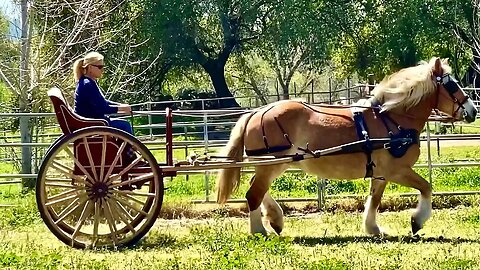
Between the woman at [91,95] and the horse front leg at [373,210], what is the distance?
3.07 meters

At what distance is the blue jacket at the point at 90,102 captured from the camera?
7461mm

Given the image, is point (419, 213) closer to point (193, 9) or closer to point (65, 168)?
point (65, 168)

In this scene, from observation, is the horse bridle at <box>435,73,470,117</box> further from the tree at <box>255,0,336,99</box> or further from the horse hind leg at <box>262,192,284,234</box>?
the tree at <box>255,0,336,99</box>

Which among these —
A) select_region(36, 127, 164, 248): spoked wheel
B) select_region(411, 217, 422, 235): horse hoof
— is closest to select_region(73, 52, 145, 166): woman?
select_region(36, 127, 164, 248): spoked wheel

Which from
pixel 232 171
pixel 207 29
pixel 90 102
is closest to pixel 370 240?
pixel 232 171

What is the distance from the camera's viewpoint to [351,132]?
27.8 ft

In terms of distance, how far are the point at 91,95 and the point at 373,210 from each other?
352 centimetres

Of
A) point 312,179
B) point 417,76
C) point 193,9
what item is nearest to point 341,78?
point 193,9

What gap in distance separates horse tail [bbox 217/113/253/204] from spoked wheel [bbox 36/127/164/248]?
1241 mm

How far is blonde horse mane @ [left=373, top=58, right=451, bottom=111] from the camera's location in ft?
27.9

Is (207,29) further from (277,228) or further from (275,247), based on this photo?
(275,247)

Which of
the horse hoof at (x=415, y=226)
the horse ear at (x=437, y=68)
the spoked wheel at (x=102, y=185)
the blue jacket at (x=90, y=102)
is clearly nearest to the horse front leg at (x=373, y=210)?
the horse hoof at (x=415, y=226)

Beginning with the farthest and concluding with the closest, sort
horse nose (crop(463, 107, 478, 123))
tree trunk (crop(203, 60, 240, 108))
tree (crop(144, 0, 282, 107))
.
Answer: tree trunk (crop(203, 60, 240, 108)) < tree (crop(144, 0, 282, 107)) < horse nose (crop(463, 107, 478, 123))

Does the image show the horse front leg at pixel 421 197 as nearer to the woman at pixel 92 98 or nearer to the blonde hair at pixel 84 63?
→ the woman at pixel 92 98
